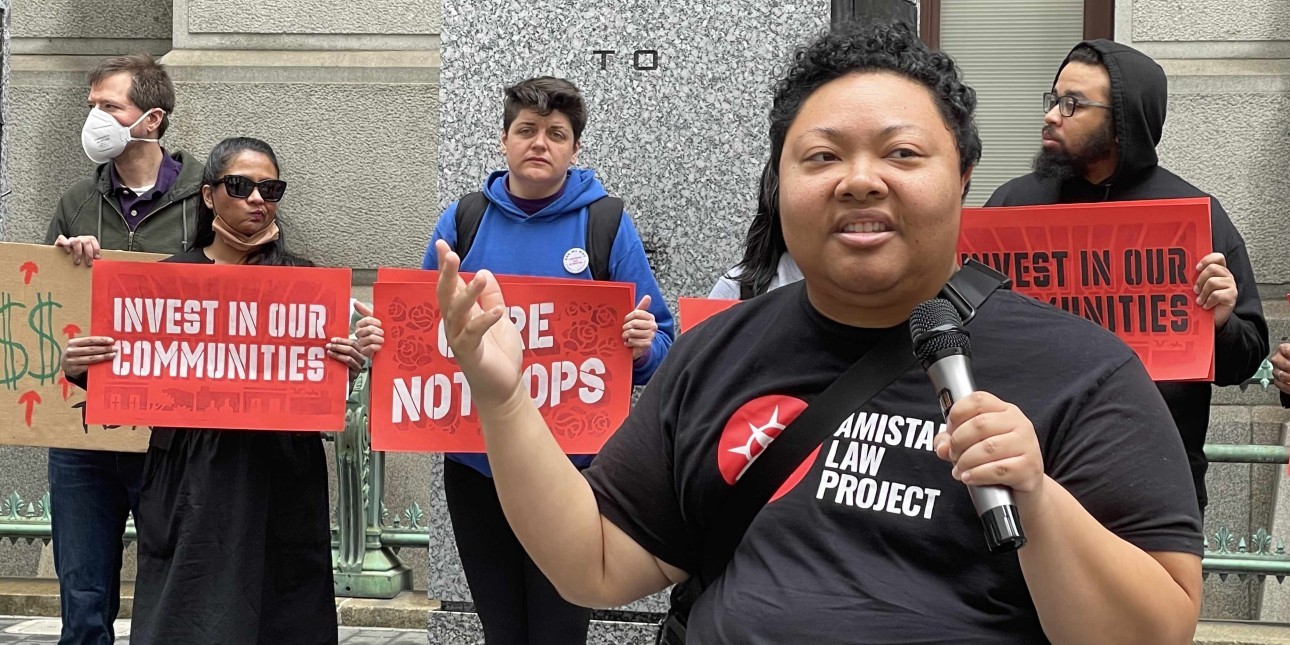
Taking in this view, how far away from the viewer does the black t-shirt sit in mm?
1911

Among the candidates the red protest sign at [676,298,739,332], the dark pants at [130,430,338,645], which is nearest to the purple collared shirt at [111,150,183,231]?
the dark pants at [130,430,338,645]

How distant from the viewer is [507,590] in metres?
4.15

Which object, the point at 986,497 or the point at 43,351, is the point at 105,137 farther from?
the point at 986,497

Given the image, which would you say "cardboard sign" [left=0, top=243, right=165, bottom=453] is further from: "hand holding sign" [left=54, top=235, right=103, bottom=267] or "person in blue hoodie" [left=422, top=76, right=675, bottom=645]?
"person in blue hoodie" [left=422, top=76, right=675, bottom=645]

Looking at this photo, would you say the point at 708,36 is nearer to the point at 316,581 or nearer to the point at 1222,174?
the point at 316,581

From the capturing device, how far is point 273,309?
448cm

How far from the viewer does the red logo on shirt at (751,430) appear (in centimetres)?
213

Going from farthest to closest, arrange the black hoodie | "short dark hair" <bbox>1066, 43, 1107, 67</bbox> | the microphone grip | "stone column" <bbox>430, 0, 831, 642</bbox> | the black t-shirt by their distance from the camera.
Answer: "stone column" <bbox>430, 0, 831, 642</bbox> → "short dark hair" <bbox>1066, 43, 1107, 67</bbox> → the black hoodie → the black t-shirt → the microphone grip

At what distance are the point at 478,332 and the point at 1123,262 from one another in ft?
7.42

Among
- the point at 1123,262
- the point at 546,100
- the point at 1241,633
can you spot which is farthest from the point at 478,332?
the point at 1241,633

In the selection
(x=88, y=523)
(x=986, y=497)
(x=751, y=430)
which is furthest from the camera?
(x=88, y=523)

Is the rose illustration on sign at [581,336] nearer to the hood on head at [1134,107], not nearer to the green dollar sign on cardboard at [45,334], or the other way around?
the hood on head at [1134,107]

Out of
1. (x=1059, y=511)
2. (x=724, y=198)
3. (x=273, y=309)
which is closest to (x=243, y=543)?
(x=273, y=309)

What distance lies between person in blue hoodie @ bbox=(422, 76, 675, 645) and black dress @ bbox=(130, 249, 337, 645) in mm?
517
